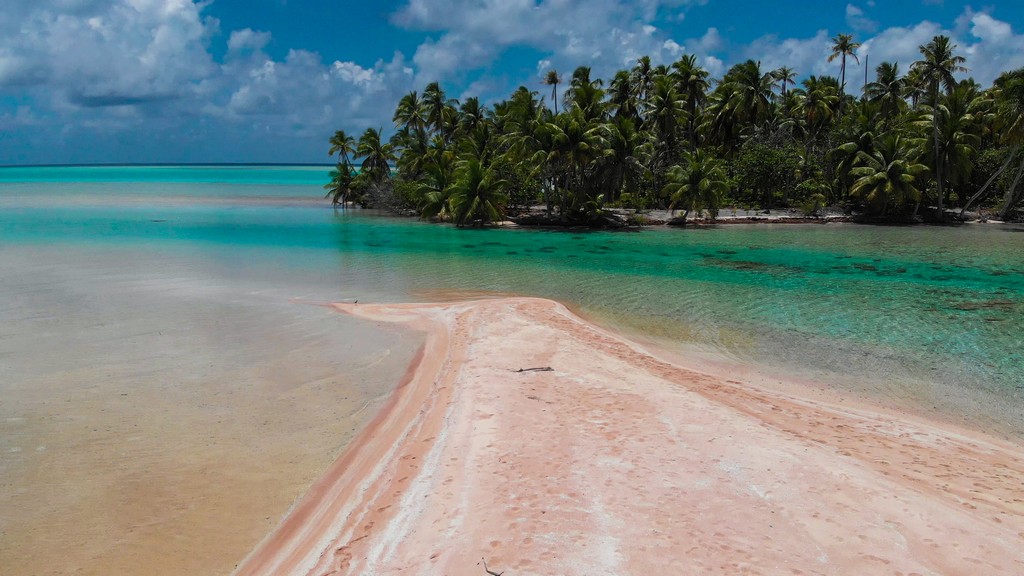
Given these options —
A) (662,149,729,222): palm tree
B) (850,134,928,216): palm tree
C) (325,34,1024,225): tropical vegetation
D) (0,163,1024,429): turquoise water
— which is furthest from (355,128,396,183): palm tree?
(850,134,928,216): palm tree

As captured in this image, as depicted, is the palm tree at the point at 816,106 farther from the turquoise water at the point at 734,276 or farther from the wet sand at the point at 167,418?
the wet sand at the point at 167,418

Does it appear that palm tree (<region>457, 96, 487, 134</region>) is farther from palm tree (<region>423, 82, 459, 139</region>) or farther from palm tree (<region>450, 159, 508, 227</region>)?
palm tree (<region>450, 159, 508, 227</region>)

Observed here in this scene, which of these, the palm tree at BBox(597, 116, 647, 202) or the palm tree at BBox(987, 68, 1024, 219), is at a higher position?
the palm tree at BBox(987, 68, 1024, 219)

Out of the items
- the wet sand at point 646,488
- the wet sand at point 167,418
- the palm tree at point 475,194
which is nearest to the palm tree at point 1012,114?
the palm tree at point 475,194

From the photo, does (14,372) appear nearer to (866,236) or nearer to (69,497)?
(69,497)

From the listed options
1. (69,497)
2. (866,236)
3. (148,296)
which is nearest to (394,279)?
(148,296)
